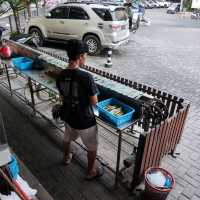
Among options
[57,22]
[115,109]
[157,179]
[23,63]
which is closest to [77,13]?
[57,22]

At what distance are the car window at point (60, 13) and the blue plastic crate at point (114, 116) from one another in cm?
763

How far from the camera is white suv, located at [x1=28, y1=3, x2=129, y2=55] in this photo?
8.87m

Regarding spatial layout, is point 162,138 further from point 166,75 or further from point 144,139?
point 166,75

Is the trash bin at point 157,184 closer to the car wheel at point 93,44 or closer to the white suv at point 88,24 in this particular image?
the white suv at point 88,24

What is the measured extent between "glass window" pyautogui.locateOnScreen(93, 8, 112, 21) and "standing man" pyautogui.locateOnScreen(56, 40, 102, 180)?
6.62 metres

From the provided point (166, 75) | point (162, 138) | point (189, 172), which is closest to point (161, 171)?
point (162, 138)

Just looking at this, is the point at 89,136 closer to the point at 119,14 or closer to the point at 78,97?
the point at 78,97

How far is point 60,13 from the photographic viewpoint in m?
9.85

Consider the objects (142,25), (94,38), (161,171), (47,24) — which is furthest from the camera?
(142,25)

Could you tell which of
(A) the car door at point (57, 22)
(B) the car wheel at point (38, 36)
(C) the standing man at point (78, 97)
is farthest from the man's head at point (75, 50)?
(B) the car wheel at point (38, 36)

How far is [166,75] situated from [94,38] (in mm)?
3410

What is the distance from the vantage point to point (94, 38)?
30.5ft

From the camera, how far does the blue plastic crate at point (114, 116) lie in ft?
9.20

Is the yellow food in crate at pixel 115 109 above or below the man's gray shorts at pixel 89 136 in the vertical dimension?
above
